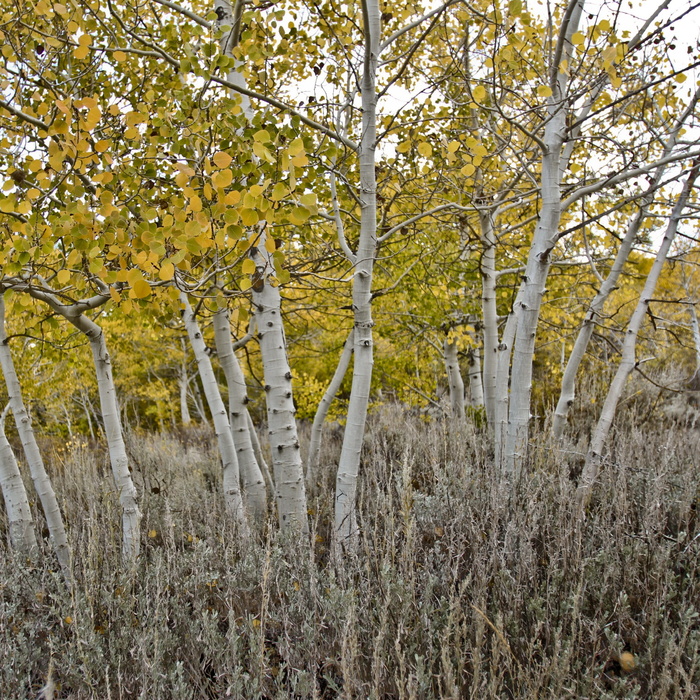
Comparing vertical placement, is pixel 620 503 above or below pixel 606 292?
below

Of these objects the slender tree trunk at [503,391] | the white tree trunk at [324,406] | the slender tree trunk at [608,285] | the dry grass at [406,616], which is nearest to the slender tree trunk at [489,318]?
the slender tree trunk at [503,391]

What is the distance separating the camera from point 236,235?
1.74 metres

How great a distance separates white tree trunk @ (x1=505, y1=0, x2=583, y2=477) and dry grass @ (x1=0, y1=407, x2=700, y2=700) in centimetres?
43

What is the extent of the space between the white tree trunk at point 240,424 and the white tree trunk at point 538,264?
186cm

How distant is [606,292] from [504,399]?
1116 mm

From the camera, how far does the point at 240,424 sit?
3.91 m

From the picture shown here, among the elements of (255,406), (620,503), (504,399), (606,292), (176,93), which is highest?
(176,93)

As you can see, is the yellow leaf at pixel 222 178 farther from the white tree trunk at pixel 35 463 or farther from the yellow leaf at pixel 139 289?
the white tree trunk at pixel 35 463

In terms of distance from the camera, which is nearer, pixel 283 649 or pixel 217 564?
pixel 283 649

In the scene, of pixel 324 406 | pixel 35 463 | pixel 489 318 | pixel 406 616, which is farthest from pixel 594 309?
pixel 35 463

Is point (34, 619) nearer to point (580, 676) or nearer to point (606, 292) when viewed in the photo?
point (580, 676)

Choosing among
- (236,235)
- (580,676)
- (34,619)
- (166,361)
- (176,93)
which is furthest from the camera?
(166,361)

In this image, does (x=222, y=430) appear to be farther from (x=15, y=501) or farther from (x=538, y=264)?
(x=538, y=264)

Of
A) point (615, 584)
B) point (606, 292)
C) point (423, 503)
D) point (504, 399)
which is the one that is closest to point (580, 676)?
point (615, 584)
